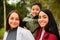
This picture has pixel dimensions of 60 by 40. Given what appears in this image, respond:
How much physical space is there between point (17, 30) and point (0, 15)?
1377 cm

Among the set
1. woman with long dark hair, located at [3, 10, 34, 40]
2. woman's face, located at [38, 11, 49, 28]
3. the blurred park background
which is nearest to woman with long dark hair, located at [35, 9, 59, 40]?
woman's face, located at [38, 11, 49, 28]

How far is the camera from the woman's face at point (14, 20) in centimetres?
400

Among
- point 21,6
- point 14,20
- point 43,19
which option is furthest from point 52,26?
point 21,6

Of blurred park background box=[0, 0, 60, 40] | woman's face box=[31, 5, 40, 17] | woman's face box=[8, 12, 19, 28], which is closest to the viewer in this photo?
woman's face box=[8, 12, 19, 28]

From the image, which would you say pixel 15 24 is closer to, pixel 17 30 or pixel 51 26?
pixel 17 30

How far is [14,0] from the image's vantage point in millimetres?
17000

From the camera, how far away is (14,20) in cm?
400

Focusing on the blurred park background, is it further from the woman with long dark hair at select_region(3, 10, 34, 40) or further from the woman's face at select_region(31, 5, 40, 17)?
the woman with long dark hair at select_region(3, 10, 34, 40)

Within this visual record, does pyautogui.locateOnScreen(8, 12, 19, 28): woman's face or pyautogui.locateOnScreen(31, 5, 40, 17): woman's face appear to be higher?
pyautogui.locateOnScreen(31, 5, 40, 17): woman's face

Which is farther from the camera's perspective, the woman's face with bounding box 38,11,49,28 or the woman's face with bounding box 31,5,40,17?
the woman's face with bounding box 31,5,40,17

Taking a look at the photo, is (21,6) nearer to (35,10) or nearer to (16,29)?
(35,10)

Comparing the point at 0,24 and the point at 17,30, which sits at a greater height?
the point at 17,30

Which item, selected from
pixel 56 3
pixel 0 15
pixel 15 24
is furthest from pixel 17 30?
pixel 0 15

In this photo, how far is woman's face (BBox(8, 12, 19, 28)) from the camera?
400 centimetres
